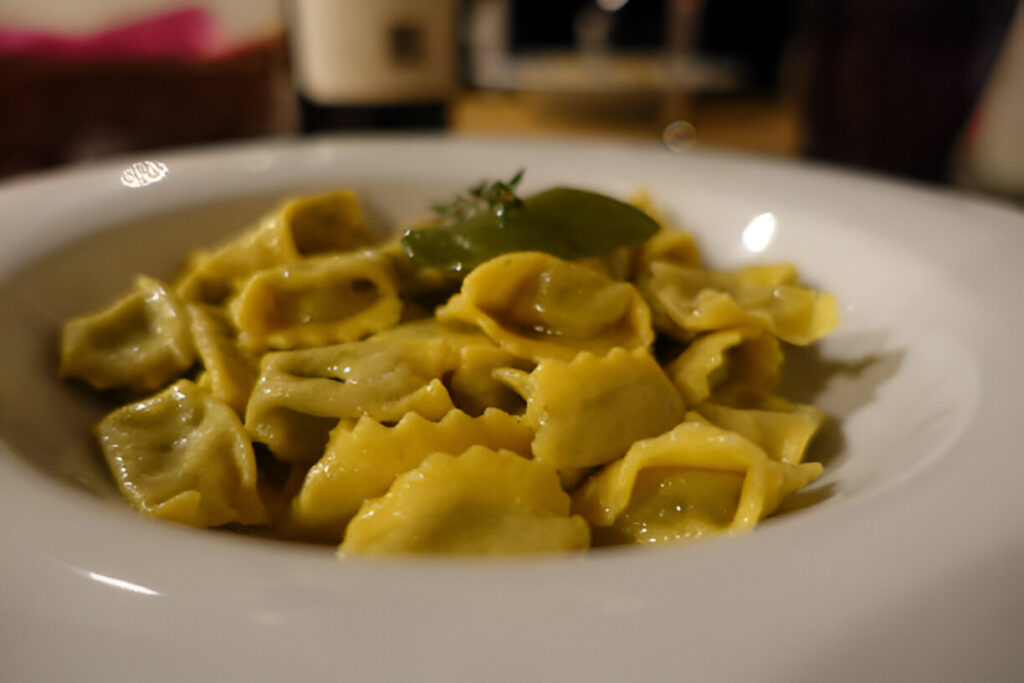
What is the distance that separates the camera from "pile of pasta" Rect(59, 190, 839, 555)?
3.57 ft

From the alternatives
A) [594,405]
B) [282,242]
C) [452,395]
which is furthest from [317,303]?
[594,405]

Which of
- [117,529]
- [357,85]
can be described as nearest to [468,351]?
[117,529]

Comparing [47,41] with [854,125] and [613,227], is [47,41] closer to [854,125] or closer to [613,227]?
[613,227]

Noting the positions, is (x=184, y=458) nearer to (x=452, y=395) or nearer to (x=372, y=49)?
(x=452, y=395)

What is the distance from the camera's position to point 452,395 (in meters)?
1.32

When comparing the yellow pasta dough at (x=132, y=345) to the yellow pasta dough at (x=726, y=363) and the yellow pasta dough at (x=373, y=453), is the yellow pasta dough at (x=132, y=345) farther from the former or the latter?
the yellow pasta dough at (x=726, y=363)

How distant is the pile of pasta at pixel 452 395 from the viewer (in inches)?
42.8

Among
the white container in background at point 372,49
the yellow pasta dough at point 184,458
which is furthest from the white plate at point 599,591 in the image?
the white container in background at point 372,49

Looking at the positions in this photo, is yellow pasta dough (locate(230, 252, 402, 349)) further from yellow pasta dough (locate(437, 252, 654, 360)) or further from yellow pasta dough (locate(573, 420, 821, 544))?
yellow pasta dough (locate(573, 420, 821, 544))

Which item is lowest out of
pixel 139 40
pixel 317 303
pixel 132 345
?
pixel 132 345

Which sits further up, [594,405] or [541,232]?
[541,232]

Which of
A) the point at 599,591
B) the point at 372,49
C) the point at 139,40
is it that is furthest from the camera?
the point at 372,49

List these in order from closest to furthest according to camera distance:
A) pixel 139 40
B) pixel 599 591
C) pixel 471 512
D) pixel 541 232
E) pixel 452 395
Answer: pixel 599 591, pixel 471 512, pixel 452 395, pixel 541 232, pixel 139 40

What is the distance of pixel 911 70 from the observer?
2.63m
